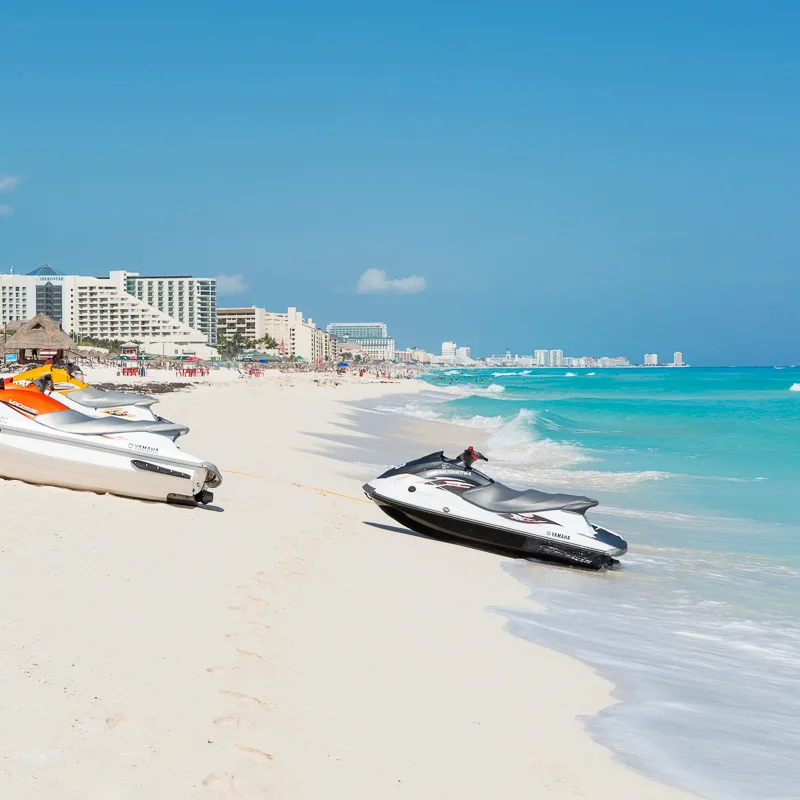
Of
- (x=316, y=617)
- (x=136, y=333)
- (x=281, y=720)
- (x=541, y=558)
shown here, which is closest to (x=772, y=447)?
(x=541, y=558)

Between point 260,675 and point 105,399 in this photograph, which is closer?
point 260,675

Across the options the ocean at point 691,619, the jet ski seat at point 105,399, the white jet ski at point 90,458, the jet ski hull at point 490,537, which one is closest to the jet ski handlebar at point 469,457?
the jet ski hull at point 490,537

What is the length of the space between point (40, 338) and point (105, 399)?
107 feet

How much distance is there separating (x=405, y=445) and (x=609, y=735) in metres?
18.3

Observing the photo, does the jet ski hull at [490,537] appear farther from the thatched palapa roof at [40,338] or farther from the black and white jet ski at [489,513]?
the thatched palapa roof at [40,338]

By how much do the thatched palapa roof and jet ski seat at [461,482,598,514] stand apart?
117ft

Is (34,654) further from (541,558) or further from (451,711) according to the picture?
(541,558)

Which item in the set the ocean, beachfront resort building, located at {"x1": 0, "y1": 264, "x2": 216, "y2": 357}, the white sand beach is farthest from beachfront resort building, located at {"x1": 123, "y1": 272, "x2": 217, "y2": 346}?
the white sand beach

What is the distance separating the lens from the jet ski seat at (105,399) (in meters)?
11.0

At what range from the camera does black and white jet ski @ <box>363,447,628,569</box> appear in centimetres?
847

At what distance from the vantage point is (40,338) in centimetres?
4044

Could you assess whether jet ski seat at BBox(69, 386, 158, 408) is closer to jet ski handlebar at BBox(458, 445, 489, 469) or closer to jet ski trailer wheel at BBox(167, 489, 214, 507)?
jet ski trailer wheel at BBox(167, 489, 214, 507)

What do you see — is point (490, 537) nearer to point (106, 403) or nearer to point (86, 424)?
point (86, 424)

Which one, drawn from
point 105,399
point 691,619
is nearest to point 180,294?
point 105,399
